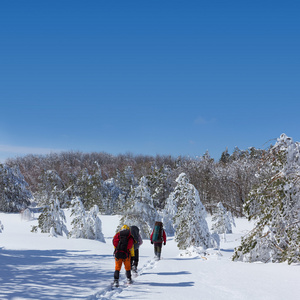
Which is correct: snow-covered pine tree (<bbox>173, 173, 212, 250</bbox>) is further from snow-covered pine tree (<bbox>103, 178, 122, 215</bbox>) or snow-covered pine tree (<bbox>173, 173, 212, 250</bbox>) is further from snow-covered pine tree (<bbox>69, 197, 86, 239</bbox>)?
snow-covered pine tree (<bbox>103, 178, 122, 215</bbox>)

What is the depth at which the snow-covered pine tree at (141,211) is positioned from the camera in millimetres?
29094

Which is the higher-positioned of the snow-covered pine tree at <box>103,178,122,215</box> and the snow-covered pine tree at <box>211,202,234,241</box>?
the snow-covered pine tree at <box>103,178,122,215</box>

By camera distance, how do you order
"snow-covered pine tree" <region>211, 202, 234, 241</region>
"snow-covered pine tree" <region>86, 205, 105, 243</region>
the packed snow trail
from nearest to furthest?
1. the packed snow trail
2. "snow-covered pine tree" <region>86, 205, 105, 243</region>
3. "snow-covered pine tree" <region>211, 202, 234, 241</region>

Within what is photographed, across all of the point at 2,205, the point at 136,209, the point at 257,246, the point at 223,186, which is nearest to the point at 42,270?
the point at 257,246

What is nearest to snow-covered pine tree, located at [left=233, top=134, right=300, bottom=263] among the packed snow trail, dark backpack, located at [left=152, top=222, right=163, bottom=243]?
dark backpack, located at [left=152, top=222, right=163, bottom=243]

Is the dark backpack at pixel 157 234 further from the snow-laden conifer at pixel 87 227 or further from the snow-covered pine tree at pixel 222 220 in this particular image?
the snow-covered pine tree at pixel 222 220

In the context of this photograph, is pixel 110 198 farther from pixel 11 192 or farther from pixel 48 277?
pixel 48 277

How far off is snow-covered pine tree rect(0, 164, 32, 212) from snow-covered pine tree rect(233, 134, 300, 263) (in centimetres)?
3995

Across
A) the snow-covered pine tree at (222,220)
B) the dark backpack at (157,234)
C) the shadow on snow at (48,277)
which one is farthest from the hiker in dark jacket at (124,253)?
the snow-covered pine tree at (222,220)

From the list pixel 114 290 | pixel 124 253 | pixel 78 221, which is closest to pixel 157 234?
pixel 124 253

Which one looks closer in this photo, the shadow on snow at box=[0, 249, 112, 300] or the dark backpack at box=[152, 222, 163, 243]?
the shadow on snow at box=[0, 249, 112, 300]

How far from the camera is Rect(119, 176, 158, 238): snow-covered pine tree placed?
29.1 meters

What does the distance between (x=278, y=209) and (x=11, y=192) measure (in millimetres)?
41692

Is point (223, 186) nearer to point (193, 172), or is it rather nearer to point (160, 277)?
point (193, 172)
